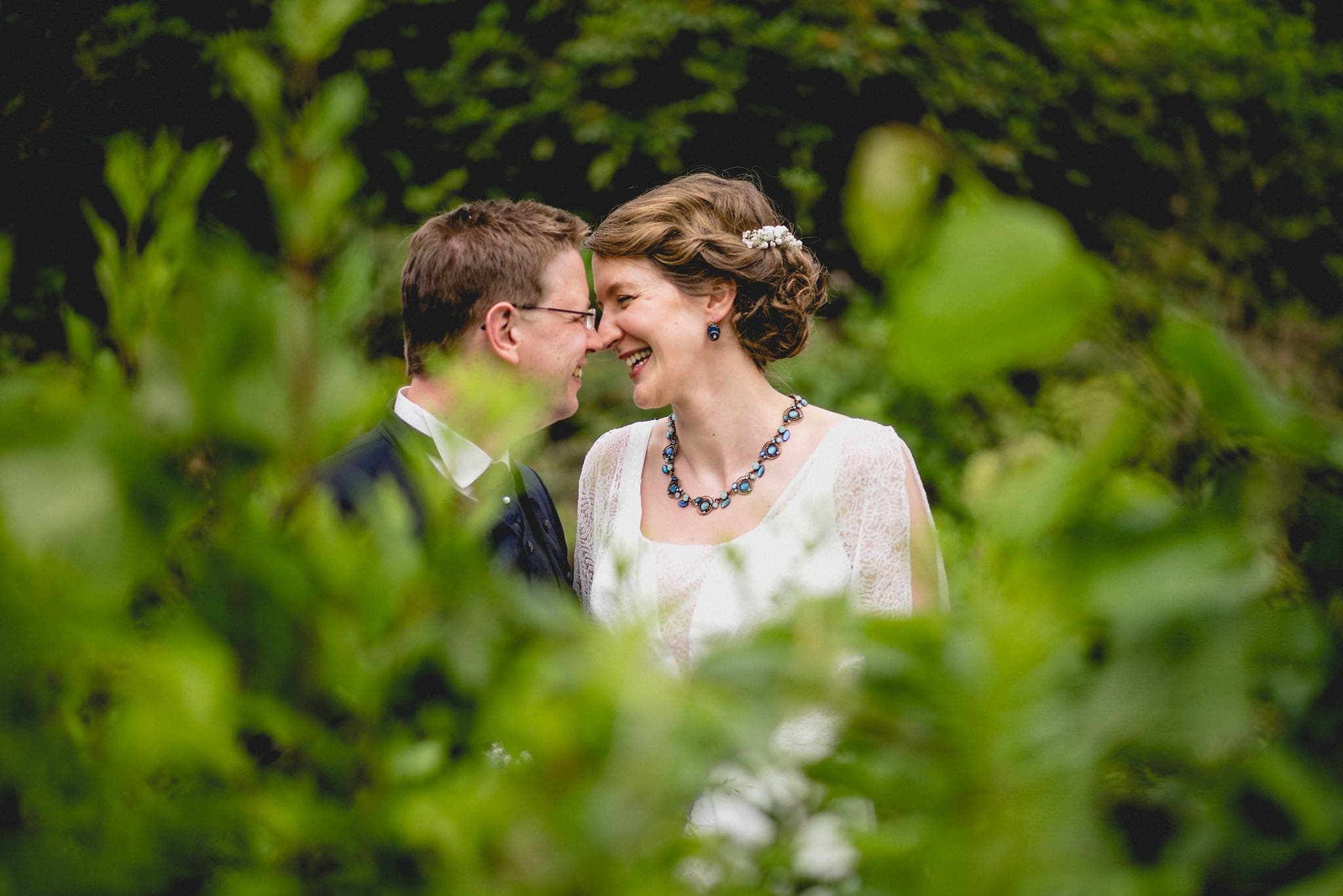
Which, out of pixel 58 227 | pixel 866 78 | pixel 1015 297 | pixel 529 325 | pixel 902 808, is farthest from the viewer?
pixel 866 78

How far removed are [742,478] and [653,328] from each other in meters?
0.51

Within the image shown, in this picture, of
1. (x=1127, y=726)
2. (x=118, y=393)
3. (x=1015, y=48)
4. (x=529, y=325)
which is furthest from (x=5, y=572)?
(x=1015, y=48)

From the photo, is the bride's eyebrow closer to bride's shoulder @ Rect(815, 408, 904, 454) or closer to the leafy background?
bride's shoulder @ Rect(815, 408, 904, 454)

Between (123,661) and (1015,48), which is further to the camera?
(1015,48)

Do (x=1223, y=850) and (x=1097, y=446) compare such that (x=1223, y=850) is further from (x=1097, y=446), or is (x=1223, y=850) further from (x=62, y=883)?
(x=62, y=883)

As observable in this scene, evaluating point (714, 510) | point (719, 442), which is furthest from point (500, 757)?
point (719, 442)

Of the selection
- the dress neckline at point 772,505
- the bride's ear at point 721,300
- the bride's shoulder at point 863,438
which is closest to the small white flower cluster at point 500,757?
the dress neckline at point 772,505

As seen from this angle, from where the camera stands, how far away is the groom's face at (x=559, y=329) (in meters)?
3.03

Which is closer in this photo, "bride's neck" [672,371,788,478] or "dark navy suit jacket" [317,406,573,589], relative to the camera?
"dark navy suit jacket" [317,406,573,589]

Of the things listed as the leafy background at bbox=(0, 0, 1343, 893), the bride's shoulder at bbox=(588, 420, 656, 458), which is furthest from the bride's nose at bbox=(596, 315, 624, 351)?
the leafy background at bbox=(0, 0, 1343, 893)

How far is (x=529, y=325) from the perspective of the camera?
3.03 metres

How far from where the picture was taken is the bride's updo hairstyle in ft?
10.1

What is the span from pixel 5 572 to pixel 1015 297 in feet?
1.57

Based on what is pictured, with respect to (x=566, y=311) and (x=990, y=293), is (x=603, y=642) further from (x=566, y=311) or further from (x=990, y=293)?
(x=566, y=311)
